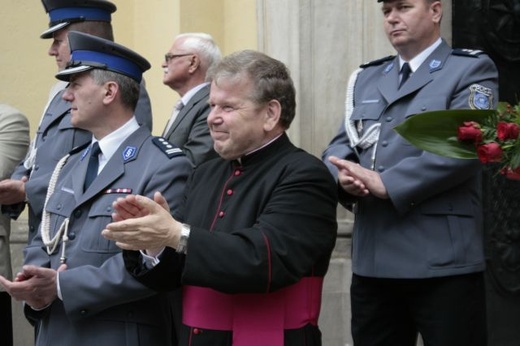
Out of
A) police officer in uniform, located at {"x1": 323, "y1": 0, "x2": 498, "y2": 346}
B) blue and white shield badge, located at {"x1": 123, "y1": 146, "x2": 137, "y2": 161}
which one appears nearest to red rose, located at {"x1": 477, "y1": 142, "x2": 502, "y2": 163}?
police officer in uniform, located at {"x1": 323, "y1": 0, "x2": 498, "y2": 346}

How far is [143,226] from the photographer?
414 centimetres

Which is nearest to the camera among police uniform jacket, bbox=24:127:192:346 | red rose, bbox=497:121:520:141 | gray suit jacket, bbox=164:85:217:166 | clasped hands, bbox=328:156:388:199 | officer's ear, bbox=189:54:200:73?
red rose, bbox=497:121:520:141

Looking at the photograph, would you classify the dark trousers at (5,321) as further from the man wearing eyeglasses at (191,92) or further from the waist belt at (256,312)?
the waist belt at (256,312)

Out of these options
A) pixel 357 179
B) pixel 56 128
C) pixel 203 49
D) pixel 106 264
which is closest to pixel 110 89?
pixel 106 264

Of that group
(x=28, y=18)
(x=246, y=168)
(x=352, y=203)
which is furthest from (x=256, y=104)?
(x=28, y=18)

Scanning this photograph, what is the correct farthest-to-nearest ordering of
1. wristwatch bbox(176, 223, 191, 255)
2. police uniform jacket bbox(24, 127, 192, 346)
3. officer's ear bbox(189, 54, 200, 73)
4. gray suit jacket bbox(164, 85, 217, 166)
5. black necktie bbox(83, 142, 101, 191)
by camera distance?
1. officer's ear bbox(189, 54, 200, 73)
2. gray suit jacket bbox(164, 85, 217, 166)
3. black necktie bbox(83, 142, 101, 191)
4. police uniform jacket bbox(24, 127, 192, 346)
5. wristwatch bbox(176, 223, 191, 255)

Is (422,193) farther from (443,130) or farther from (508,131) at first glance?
(508,131)

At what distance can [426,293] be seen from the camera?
17.0ft

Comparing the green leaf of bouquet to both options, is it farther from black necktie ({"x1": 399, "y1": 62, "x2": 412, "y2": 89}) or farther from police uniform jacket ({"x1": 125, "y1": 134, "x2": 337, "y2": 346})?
black necktie ({"x1": 399, "y1": 62, "x2": 412, "y2": 89})

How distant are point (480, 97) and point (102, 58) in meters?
1.46

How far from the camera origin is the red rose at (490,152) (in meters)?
4.11

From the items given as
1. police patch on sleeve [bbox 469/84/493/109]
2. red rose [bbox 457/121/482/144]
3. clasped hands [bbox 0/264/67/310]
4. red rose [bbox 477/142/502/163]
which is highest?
red rose [bbox 457/121/482/144]

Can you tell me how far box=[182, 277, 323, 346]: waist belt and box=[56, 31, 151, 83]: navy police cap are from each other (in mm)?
1149

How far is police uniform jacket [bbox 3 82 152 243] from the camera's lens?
5.98m
